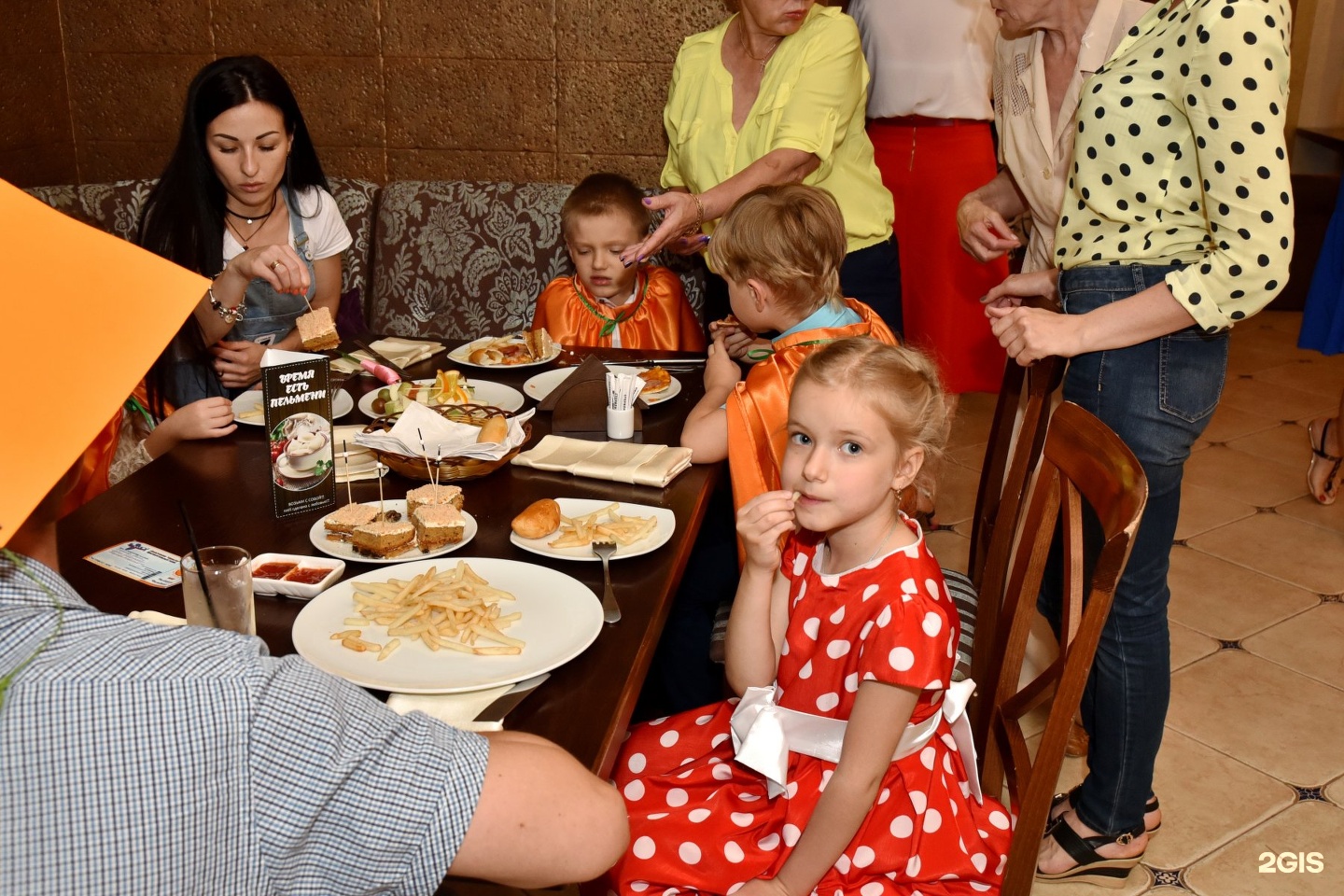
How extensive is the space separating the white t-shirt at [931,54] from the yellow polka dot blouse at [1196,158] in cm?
152

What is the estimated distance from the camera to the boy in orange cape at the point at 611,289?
299 cm

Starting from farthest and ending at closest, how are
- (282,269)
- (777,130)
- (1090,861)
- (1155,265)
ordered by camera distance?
1. (777,130)
2. (282,269)
3. (1090,861)
4. (1155,265)

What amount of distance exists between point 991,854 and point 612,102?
2.89 metres

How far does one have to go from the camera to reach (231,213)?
9.52ft

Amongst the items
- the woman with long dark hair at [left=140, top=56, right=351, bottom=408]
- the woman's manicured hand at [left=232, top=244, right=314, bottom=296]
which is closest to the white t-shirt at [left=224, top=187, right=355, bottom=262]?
the woman with long dark hair at [left=140, top=56, right=351, bottom=408]

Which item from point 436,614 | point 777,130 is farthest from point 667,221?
point 436,614

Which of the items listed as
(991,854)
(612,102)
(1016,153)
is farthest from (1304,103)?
(991,854)

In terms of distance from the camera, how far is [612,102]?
3801 millimetres

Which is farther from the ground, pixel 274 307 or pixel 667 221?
pixel 667 221

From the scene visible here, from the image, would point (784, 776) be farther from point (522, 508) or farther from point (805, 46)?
point (805, 46)

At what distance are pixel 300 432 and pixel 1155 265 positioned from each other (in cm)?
135

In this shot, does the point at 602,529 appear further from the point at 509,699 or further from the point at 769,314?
the point at 769,314

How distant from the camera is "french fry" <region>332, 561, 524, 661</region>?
135cm

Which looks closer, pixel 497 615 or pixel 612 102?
pixel 497 615
